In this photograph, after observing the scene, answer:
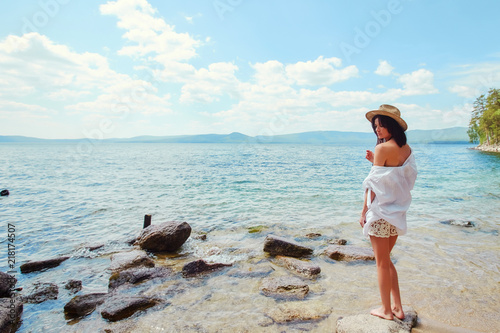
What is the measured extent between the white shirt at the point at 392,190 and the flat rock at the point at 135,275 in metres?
5.87

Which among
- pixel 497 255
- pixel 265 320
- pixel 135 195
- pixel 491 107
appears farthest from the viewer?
pixel 491 107

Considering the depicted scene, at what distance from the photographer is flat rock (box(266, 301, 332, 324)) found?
544 centimetres

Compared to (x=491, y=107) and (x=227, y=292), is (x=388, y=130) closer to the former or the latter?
(x=227, y=292)

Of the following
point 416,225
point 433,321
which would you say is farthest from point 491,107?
point 433,321

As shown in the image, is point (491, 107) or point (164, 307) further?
point (491, 107)

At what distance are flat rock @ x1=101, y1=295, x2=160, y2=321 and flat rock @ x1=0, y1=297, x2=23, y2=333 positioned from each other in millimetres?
1626

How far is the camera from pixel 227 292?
22.4 ft

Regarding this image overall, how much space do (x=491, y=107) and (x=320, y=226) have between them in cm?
9887

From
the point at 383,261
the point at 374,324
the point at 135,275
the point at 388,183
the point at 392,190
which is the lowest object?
the point at 135,275

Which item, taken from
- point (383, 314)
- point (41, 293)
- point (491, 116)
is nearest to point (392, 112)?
point (383, 314)

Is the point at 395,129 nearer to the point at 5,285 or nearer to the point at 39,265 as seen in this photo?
the point at 5,285

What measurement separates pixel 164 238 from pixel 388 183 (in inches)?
308

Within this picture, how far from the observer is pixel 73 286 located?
7500 mm

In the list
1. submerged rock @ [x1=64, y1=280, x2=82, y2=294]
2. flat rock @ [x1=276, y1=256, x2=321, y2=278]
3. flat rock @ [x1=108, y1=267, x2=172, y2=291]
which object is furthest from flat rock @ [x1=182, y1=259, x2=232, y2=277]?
submerged rock @ [x1=64, y1=280, x2=82, y2=294]
